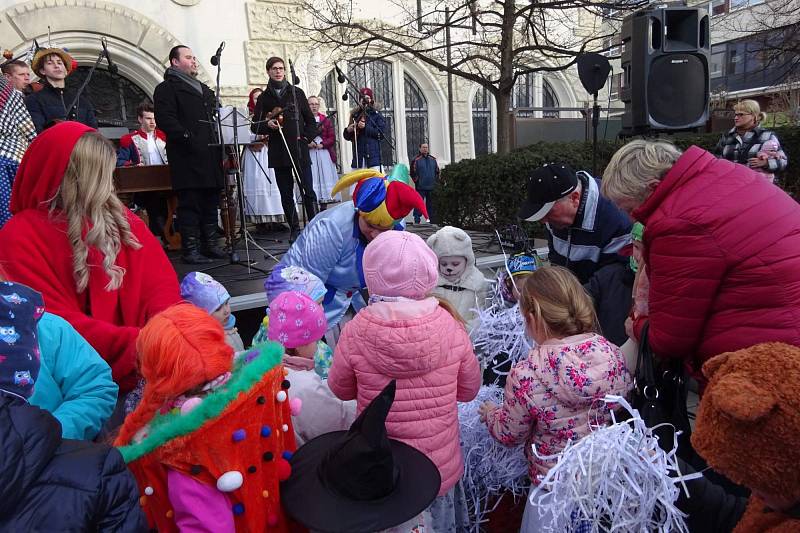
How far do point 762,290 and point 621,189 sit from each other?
0.59 meters

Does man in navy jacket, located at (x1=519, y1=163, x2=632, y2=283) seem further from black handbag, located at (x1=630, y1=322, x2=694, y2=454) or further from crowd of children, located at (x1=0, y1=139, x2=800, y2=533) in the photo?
black handbag, located at (x1=630, y1=322, x2=694, y2=454)

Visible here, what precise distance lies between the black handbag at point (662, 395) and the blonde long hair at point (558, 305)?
0.72 feet

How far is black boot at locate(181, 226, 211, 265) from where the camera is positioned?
5465 millimetres

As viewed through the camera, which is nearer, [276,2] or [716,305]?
[716,305]

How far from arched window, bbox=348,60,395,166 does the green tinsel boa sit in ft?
46.4

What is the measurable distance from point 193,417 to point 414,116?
Result: 16.0 meters

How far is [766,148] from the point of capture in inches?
269

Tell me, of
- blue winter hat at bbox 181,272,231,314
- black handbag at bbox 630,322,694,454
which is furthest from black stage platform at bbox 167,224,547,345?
black handbag at bbox 630,322,694,454

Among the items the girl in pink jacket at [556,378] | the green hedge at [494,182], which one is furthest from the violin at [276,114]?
the girl in pink jacket at [556,378]

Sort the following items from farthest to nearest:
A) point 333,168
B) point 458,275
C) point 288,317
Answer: point 333,168
point 458,275
point 288,317

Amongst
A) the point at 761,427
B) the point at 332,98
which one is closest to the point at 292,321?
the point at 761,427

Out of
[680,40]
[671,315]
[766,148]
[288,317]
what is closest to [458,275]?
[288,317]

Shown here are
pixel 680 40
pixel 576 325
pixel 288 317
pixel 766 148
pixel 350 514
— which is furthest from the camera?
pixel 766 148

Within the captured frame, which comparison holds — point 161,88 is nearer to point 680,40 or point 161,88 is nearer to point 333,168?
point 333,168
